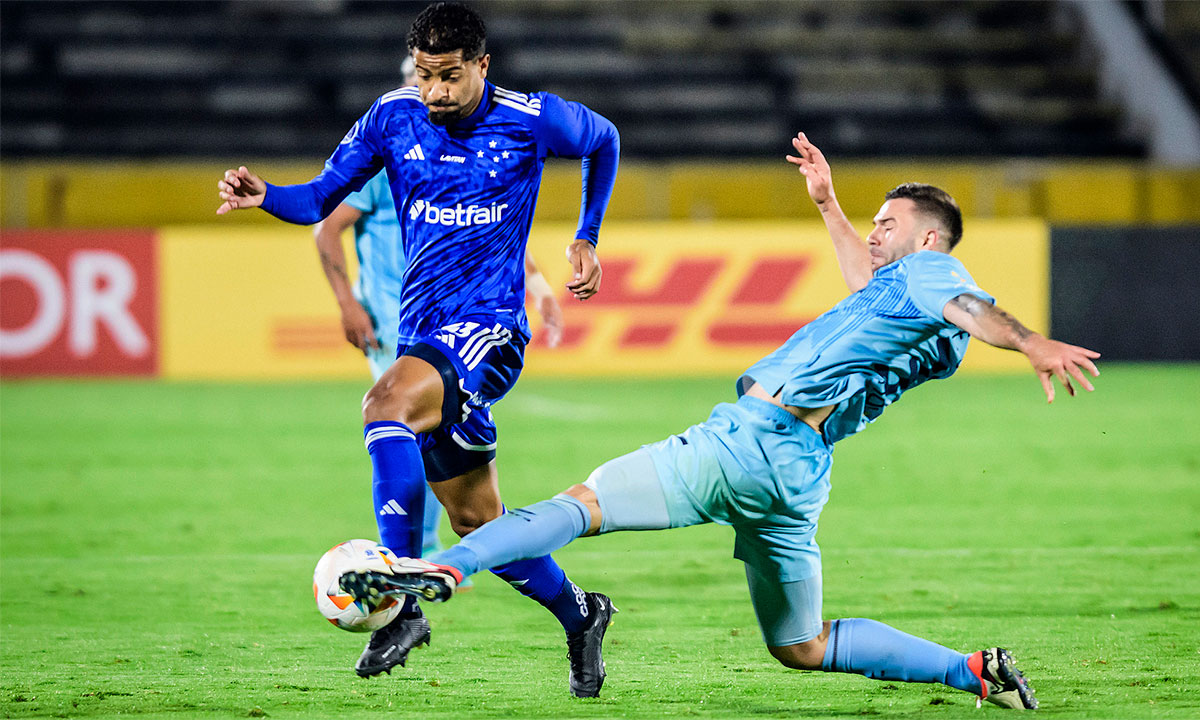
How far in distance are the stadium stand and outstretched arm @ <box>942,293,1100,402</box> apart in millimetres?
16364

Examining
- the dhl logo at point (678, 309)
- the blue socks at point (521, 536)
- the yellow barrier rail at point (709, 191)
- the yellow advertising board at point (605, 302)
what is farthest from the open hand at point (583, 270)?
the yellow barrier rail at point (709, 191)

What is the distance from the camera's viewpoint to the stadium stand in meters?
19.6

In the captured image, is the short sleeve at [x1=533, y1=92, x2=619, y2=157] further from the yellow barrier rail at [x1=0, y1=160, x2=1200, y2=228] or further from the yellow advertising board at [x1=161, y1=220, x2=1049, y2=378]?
the yellow barrier rail at [x1=0, y1=160, x2=1200, y2=228]

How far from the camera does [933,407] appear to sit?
12664 mm

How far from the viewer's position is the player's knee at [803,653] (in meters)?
4.02

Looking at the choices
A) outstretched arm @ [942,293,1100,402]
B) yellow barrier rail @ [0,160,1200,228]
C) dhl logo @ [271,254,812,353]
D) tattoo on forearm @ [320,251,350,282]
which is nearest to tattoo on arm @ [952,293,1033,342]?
outstretched arm @ [942,293,1100,402]

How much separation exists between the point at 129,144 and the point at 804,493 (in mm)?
17102

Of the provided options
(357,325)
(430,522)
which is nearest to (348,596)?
(430,522)

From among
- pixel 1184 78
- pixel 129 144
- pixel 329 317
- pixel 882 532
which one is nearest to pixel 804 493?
pixel 882 532

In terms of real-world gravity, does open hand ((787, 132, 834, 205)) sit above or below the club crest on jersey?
above

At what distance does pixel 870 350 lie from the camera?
12.6ft

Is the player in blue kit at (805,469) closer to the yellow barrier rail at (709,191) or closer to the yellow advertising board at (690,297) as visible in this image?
the yellow advertising board at (690,297)

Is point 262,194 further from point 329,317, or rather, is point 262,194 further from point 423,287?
point 329,317

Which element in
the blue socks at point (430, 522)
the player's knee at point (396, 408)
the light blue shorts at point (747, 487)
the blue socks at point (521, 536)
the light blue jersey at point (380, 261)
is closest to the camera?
the blue socks at point (521, 536)
